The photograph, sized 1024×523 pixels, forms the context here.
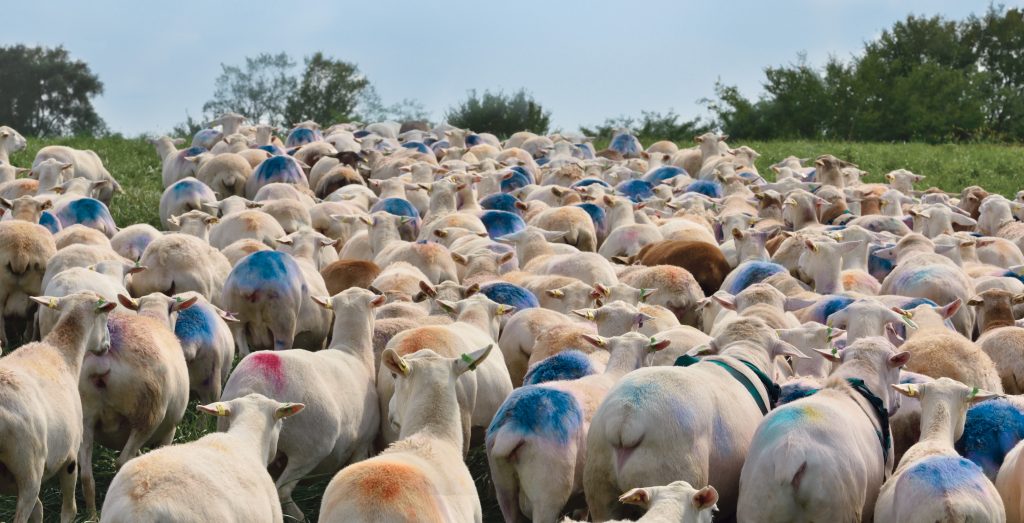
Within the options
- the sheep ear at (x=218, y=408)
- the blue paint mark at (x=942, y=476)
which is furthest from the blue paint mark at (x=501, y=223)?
the blue paint mark at (x=942, y=476)

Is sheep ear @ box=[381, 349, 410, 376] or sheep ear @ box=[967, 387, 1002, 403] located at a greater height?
sheep ear @ box=[381, 349, 410, 376]

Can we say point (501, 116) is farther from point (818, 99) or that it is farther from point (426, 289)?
point (426, 289)

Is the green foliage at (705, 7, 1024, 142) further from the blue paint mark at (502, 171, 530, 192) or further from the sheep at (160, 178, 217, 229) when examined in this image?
the sheep at (160, 178, 217, 229)

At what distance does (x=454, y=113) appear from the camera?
35.8m

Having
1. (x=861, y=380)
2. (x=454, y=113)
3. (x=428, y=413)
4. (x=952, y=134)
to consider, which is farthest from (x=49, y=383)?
(x=952, y=134)

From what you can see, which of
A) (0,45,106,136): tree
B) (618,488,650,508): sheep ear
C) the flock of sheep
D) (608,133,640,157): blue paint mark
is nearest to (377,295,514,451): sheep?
the flock of sheep

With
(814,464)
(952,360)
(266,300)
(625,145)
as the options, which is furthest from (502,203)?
(814,464)

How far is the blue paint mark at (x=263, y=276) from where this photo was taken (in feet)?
34.9

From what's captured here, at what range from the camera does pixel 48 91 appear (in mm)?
58656

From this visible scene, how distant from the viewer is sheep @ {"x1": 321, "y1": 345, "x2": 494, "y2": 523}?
19.5 ft

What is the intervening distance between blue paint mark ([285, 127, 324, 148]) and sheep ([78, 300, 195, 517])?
16845mm

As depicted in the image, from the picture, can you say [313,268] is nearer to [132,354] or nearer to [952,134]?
[132,354]

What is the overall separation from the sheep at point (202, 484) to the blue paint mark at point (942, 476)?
10.1ft

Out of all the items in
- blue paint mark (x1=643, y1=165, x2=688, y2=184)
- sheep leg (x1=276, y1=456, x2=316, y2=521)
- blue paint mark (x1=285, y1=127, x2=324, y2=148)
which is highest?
blue paint mark (x1=285, y1=127, x2=324, y2=148)
